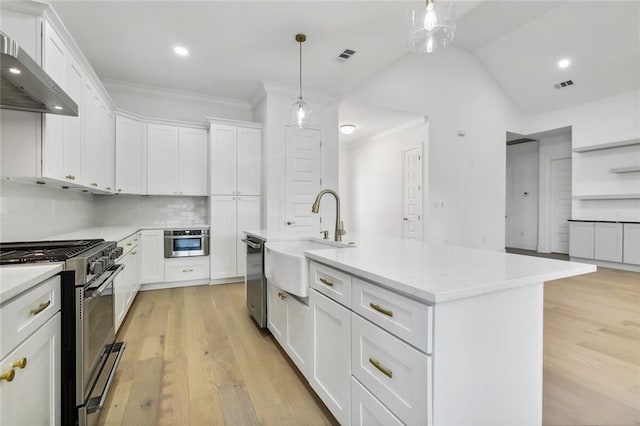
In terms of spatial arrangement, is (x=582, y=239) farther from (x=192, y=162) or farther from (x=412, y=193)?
(x=192, y=162)

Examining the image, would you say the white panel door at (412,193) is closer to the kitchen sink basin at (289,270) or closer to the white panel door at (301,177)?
the white panel door at (301,177)

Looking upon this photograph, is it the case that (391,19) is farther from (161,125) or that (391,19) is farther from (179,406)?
(179,406)

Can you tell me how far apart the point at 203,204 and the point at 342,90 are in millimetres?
2946

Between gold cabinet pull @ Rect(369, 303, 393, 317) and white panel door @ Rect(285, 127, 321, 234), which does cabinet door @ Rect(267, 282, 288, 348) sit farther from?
white panel door @ Rect(285, 127, 321, 234)

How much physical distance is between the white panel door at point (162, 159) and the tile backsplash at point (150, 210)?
35 centimetres

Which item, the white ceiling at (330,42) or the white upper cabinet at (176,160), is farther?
the white upper cabinet at (176,160)

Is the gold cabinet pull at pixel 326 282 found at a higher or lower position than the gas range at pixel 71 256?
lower

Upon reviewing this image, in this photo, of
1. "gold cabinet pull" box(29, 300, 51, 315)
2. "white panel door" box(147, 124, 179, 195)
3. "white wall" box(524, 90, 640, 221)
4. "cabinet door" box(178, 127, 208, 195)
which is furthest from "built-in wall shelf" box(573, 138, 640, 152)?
"gold cabinet pull" box(29, 300, 51, 315)

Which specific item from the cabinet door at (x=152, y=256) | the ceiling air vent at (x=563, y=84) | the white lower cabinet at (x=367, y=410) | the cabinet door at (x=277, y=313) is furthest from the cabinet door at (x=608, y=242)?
the cabinet door at (x=152, y=256)

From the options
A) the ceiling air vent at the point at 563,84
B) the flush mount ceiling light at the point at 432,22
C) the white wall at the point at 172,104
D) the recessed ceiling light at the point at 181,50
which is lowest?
the flush mount ceiling light at the point at 432,22

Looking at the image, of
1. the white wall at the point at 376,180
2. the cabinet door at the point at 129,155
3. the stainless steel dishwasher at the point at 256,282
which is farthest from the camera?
the white wall at the point at 376,180

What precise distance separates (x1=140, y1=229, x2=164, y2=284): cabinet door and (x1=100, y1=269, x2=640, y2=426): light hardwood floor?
68 cm

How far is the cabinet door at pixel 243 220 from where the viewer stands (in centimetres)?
455

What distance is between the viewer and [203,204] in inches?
195
